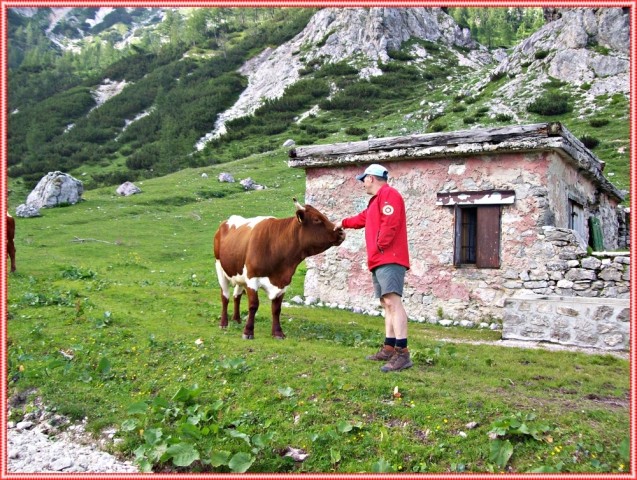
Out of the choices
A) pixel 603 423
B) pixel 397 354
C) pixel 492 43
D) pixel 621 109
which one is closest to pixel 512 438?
pixel 603 423

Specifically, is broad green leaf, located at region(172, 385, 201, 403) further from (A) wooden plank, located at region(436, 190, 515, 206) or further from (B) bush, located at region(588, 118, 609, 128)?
(B) bush, located at region(588, 118, 609, 128)

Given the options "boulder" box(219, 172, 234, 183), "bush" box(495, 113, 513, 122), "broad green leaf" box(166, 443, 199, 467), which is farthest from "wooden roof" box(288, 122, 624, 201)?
"bush" box(495, 113, 513, 122)

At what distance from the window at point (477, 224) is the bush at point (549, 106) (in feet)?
104

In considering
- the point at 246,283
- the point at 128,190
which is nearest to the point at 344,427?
the point at 246,283

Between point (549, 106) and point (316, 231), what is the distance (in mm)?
37114

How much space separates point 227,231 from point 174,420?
460cm

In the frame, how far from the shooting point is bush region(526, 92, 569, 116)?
40.6m

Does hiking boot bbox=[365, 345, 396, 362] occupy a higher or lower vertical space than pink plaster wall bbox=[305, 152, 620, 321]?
lower

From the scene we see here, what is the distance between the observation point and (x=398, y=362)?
7043mm

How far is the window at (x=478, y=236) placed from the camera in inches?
488

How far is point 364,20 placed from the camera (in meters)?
84.1

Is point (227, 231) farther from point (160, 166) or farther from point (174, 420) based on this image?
point (160, 166)

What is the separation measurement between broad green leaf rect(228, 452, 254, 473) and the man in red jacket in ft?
7.70

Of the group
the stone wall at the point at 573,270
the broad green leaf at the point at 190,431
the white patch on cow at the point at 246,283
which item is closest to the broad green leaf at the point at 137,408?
the broad green leaf at the point at 190,431
